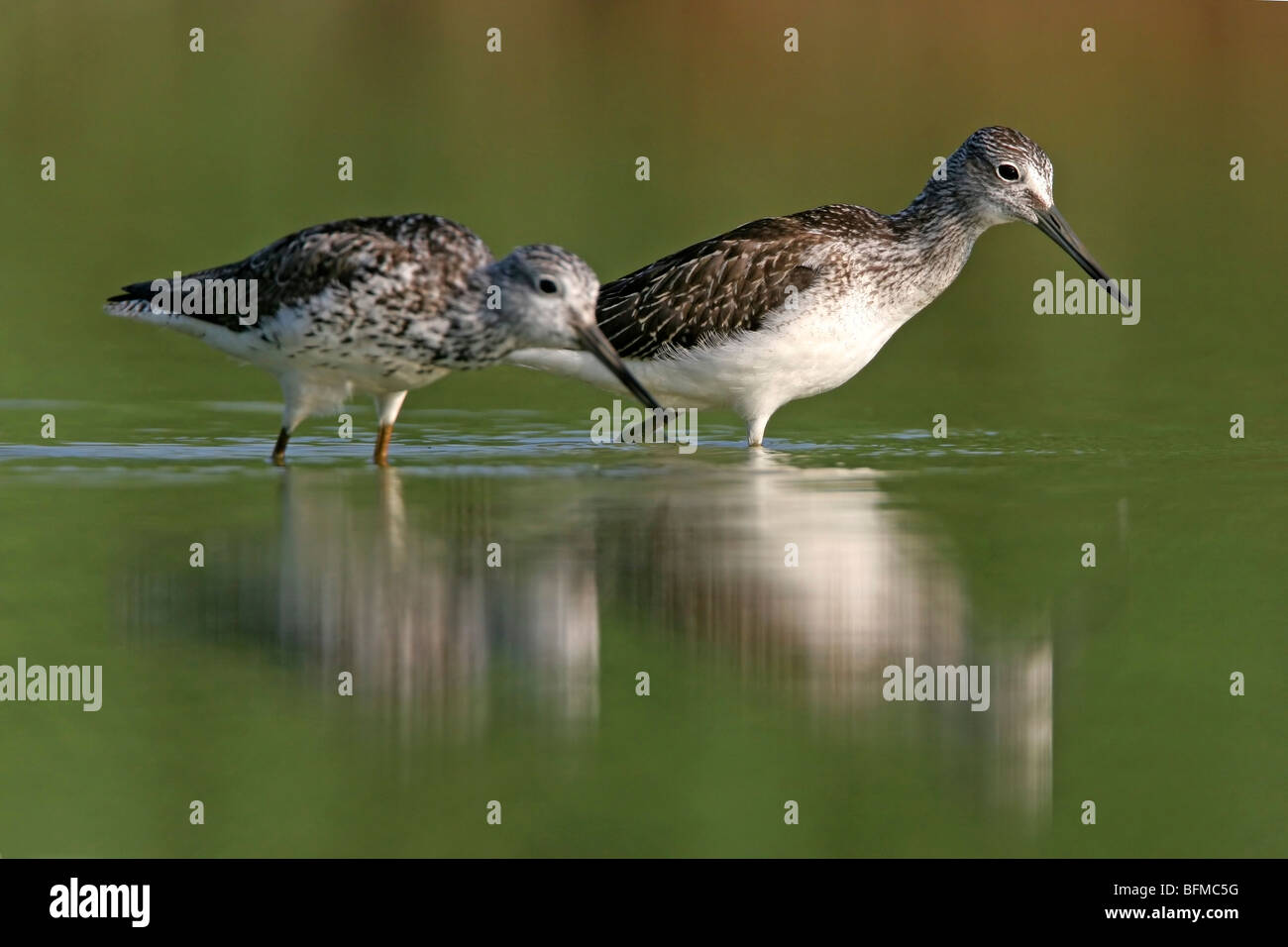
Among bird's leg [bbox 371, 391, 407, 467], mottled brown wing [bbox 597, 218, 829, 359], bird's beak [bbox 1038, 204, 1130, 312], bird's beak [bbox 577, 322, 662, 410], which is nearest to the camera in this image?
bird's beak [bbox 577, 322, 662, 410]

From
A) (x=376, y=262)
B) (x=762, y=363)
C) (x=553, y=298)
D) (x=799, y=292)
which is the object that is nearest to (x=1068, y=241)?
(x=799, y=292)

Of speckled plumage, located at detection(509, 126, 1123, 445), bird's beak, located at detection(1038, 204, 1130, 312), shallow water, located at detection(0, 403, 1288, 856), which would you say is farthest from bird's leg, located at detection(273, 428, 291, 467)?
bird's beak, located at detection(1038, 204, 1130, 312)

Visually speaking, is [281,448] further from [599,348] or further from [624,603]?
[624,603]

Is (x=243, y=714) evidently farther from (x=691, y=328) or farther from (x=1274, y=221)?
(x=1274, y=221)

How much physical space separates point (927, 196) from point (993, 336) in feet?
18.1

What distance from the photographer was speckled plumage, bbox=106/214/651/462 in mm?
14469

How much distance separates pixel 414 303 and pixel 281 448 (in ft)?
7.16

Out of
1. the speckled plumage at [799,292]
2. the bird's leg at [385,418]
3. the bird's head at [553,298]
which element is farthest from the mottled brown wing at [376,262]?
the speckled plumage at [799,292]

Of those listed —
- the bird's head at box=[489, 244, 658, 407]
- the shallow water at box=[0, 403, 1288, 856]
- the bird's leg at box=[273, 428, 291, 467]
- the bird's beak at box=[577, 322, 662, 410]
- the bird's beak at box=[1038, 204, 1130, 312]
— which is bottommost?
the shallow water at box=[0, 403, 1288, 856]

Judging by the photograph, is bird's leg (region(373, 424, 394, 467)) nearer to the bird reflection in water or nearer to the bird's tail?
the bird reflection in water

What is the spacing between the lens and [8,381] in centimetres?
1936

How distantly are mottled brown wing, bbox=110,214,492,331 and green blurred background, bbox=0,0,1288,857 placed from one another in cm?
136

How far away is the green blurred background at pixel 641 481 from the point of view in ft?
30.1

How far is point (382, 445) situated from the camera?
1620 centimetres
